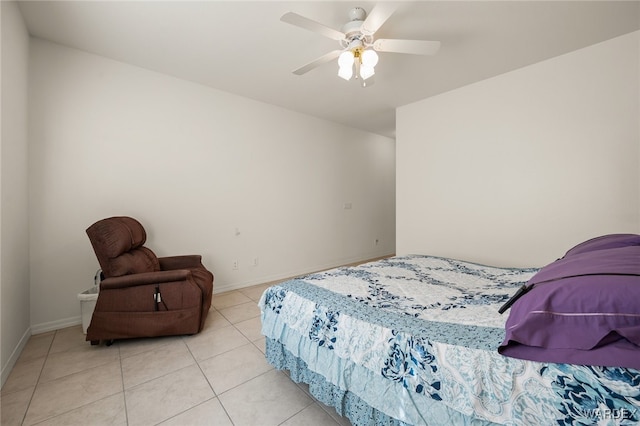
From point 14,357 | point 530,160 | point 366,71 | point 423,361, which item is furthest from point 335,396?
point 530,160

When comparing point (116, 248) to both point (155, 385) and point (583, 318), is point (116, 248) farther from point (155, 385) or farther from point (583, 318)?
point (583, 318)

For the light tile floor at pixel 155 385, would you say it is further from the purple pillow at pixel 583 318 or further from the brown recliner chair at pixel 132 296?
the purple pillow at pixel 583 318

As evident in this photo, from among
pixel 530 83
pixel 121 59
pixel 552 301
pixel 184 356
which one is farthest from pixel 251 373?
pixel 530 83

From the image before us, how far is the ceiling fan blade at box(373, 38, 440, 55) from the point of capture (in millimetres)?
1871

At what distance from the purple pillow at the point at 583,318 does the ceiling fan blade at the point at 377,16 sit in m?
1.66

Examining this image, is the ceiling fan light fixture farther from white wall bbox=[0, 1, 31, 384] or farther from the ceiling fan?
white wall bbox=[0, 1, 31, 384]

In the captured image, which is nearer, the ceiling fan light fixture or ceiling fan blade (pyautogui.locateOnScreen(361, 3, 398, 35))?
ceiling fan blade (pyautogui.locateOnScreen(361, 3, 398, 35))

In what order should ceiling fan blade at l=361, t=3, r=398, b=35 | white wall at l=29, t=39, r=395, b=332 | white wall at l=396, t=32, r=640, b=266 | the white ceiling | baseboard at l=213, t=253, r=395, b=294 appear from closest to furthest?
ceiling fan blade at l=361, t=3, r=398, b=35, the white ceiling, white wall at l=396, t=32, r=640, b=266, white wall at l=29, t=39, r=395, b=332, baseboard at l=213, t=253, r=395, b=294

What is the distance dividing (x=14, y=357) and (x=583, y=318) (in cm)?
334

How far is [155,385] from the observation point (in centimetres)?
169

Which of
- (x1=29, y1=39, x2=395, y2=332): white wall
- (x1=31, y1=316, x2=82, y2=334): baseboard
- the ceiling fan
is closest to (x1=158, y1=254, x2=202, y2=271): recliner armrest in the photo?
(x1=29, y1=39, x2=395, y2=332): white wall

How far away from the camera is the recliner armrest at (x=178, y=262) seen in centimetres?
276

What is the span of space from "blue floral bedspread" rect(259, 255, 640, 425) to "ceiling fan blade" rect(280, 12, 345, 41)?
5.60ft

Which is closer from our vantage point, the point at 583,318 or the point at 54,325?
the point at 583,318
